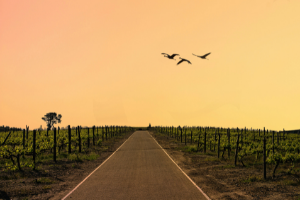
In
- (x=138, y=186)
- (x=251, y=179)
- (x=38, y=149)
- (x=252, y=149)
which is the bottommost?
(x=251, y=179)

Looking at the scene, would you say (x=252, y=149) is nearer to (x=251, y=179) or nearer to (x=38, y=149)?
(x=251, y=179)

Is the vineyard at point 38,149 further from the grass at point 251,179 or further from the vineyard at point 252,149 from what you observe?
the grass at point 251,179

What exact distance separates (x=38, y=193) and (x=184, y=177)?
725cm

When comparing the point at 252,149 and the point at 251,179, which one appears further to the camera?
the point at 252,149

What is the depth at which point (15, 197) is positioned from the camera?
1034cm

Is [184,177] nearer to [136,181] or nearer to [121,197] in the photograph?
[136,181]

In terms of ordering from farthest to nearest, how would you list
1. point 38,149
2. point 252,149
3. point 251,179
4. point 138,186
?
point 38,149
point 252,149
point 251,179
point 138,186

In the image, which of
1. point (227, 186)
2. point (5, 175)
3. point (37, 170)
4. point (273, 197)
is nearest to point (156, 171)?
point (227, 186)

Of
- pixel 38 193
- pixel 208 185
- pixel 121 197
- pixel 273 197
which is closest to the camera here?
pixel 121 197

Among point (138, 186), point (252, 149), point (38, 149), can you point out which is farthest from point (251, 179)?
point (38, 149)

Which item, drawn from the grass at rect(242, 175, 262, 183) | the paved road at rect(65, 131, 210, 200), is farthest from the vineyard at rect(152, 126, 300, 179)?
the paved road at rect(65, 131, 210, 200)

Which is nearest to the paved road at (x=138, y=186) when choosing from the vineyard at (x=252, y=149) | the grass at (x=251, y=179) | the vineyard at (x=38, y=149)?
the grass at (x=251, y=179)

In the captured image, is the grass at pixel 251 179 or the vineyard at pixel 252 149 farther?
the vineyard at pixel 252 149

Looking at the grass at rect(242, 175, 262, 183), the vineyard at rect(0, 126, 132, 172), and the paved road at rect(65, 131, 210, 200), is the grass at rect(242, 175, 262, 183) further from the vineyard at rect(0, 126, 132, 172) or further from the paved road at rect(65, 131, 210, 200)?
the vineyard at rect(0, 126, 132, 172)
